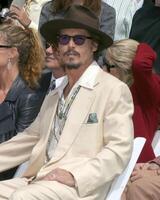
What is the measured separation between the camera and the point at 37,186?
168 inches

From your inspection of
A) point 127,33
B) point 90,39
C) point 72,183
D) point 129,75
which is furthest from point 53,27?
point 127,33

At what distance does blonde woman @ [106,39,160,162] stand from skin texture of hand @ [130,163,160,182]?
241 millimetres

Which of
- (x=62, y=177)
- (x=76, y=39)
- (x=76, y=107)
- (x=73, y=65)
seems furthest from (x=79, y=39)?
(x=62, y=177)

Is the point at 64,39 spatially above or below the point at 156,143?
above

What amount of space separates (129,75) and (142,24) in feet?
3.30

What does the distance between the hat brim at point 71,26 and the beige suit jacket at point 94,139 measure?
23 cm

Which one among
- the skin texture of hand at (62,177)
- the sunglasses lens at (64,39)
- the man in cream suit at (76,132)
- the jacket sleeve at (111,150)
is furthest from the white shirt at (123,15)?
the skin texture of hand at (62,177)

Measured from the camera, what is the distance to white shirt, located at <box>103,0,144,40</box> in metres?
6.33

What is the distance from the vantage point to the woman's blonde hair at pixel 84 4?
5805mm

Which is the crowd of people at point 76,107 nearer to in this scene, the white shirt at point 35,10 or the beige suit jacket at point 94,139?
the beige suit jacket at point 94,139

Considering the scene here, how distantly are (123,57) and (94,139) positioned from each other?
1062mm

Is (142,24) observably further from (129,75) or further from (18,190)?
(18,190)

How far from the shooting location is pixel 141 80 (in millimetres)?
5117

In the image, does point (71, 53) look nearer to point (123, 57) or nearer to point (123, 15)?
point (123, 57)
